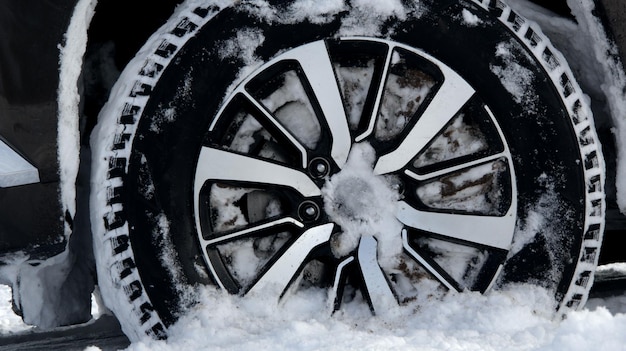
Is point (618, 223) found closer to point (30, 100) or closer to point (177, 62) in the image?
point (177, 62)

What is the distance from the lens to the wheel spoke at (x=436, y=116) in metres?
2.24

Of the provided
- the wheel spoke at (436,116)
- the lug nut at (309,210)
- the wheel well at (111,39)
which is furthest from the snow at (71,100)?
the wheel spoke at (436,116)

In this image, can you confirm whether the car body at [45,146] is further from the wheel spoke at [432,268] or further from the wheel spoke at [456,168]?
the wheel spoke at [432,268]

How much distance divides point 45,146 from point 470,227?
1218mm

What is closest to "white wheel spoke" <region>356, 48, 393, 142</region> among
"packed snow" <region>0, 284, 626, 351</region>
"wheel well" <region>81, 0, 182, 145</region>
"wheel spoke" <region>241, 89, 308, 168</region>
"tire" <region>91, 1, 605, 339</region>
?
"tire" <region>91, 1, 605, 339</region>

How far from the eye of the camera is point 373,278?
7.44 feet

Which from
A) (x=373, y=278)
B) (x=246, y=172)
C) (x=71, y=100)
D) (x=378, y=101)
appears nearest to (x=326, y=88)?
(x=378, y=101)

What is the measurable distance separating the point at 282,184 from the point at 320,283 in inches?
13.6

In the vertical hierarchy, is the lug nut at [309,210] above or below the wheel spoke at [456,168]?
below

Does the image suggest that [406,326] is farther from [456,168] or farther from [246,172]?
[246,172]

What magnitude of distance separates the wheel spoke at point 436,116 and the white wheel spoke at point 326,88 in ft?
0.50

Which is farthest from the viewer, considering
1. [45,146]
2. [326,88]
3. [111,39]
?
[111,39]

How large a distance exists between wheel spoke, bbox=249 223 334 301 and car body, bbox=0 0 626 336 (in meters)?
0.57

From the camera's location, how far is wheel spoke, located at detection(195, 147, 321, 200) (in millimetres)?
2199
